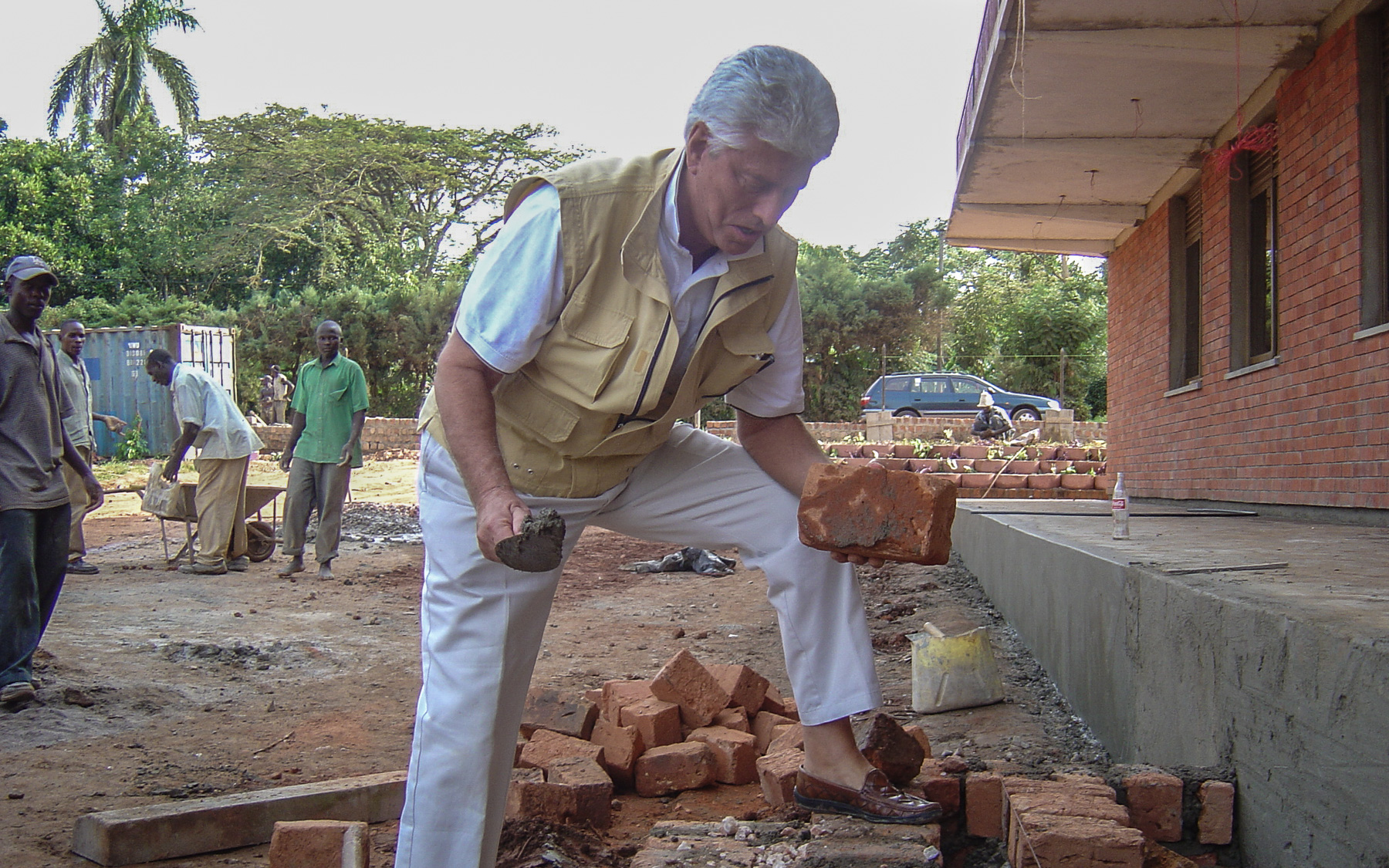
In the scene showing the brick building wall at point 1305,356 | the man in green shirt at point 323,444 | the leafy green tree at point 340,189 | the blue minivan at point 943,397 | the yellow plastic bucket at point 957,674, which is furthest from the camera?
the leafy green tree at point 340,189

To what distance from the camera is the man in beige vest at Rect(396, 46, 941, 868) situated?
2051 millimetres

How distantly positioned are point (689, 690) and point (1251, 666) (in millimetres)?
1967

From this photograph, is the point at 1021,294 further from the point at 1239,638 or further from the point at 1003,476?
the point at 1239,638

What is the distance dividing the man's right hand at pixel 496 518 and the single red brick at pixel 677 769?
61.8 inches

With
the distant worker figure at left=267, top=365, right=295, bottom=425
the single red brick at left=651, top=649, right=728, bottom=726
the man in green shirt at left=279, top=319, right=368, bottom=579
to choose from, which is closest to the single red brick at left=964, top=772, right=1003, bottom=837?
the single red brick at left=651, top=649, right=728, bottom=726

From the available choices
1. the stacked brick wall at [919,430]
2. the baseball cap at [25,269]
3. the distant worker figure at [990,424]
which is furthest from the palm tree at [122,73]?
the baseball cap at [25,269]

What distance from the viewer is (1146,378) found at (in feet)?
33.3

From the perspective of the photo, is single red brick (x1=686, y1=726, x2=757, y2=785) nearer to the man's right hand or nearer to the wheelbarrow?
the man's right hand

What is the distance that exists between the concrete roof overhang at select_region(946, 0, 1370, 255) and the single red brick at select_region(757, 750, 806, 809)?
456 centimetres

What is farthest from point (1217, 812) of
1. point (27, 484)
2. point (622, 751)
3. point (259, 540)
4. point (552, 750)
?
point (259, 540)

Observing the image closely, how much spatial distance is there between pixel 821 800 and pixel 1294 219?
5538 millimetres

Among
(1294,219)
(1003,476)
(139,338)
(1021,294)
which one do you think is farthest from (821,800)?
(1021,294)

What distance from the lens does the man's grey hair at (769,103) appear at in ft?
6.48

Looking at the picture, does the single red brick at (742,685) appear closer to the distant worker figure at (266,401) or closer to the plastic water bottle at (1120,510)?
the plastic water bottle at (1120,510)
